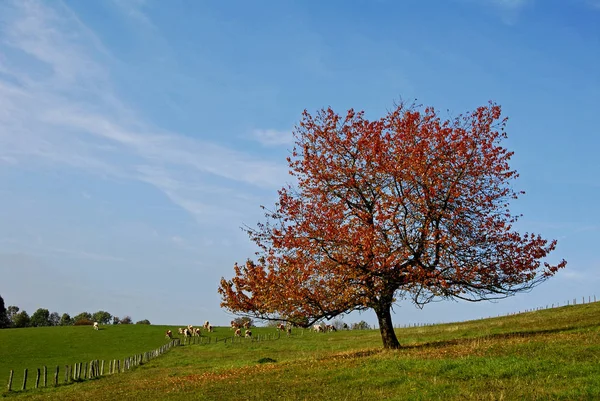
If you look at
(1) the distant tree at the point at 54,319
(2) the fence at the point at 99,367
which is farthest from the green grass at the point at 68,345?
(1) the distant tree at the point at 54,319

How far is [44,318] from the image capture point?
177375 mm

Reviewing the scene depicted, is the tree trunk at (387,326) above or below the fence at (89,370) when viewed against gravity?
above

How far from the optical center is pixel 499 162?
3422 centimetres

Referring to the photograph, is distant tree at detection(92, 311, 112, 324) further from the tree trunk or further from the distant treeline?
the tree trunk

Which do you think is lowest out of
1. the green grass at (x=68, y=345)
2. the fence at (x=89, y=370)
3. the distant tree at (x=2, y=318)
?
the fence at (x=89, y=370)

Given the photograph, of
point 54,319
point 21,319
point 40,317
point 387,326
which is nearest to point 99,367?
point 387,326

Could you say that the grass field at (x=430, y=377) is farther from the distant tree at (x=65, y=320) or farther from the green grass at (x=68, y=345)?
the distant tree at (x=65, y=320)

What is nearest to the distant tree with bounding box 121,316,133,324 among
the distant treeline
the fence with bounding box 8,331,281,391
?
the distant treeline

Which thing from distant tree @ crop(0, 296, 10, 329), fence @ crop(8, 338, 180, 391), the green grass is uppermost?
distant tree @ crop(0, 296, 10, 329)

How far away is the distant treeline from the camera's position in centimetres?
15025

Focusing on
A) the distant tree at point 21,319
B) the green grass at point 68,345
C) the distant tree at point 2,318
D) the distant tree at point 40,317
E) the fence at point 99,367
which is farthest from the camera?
the distant tree at point 40,317

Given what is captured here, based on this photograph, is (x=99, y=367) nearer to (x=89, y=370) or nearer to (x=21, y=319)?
(x=89, y=370)

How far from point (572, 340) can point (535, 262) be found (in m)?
5.84

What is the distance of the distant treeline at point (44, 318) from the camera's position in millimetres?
150250
